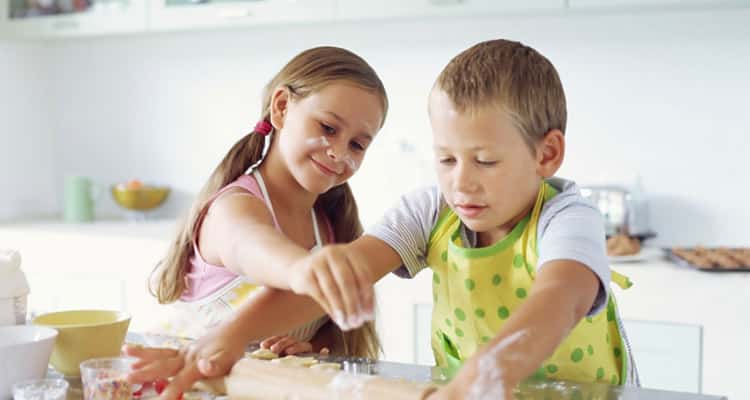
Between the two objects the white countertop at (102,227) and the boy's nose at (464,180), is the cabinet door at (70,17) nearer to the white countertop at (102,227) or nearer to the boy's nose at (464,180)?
the white countertop at (102,227)

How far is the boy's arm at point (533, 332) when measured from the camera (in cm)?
74

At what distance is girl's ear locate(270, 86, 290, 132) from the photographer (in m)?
1.41

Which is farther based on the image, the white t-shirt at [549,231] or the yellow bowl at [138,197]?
the yellow bowl at [138,197]

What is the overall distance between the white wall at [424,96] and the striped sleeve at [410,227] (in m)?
1.54

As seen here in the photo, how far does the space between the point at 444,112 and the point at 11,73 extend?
2.84 metres

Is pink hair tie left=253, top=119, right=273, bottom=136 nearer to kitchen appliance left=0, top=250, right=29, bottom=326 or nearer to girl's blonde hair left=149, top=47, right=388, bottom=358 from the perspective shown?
girl's blonde hair left=149, top=47, right=388, bottom=358

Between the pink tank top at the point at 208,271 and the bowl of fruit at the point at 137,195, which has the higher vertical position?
the pink tank top at the point at 208,271

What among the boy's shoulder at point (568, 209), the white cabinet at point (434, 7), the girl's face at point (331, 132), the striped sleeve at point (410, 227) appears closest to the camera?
the boy's shoulder at point (568, 209)

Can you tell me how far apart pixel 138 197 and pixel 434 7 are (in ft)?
4.37

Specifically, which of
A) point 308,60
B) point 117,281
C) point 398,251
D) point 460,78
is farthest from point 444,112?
point 117,281

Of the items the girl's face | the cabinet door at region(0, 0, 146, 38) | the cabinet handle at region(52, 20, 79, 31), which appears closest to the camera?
the girl's face

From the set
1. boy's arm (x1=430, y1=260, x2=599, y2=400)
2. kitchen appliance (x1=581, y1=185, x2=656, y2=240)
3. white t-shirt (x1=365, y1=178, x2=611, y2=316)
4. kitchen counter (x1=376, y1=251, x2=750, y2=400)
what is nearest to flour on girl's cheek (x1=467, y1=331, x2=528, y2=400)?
boy's arm (x1=430, y1=260, x2=599, y2=400)

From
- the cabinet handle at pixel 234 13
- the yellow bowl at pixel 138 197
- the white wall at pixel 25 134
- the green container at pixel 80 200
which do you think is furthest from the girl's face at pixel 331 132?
the white wall at pixel 25 134

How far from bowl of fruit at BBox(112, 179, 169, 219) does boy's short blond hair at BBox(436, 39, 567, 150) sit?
231cm
